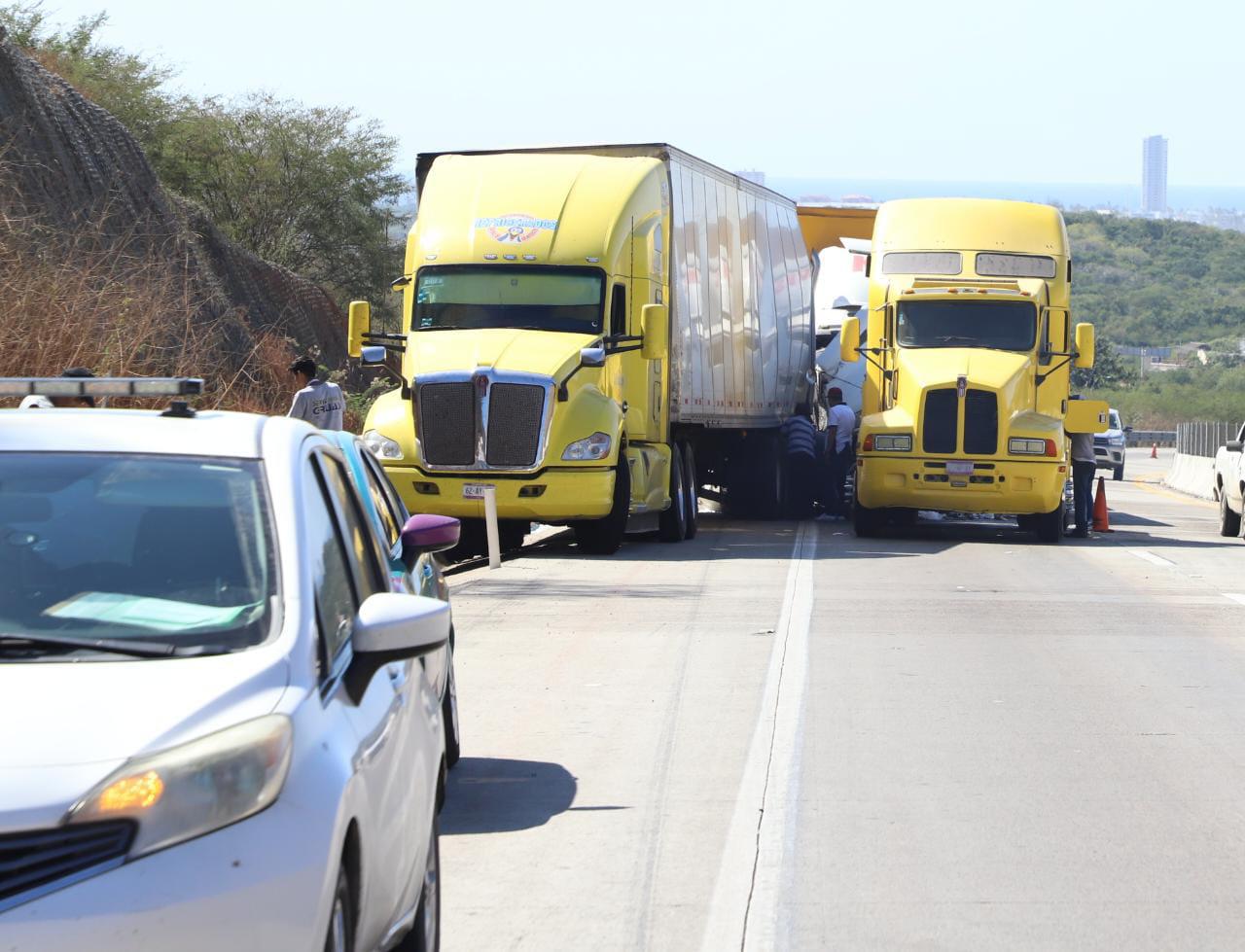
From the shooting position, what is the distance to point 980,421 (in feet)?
78.3

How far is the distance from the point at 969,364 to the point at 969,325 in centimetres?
90

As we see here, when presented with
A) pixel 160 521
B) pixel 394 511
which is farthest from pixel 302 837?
pixel 394 511

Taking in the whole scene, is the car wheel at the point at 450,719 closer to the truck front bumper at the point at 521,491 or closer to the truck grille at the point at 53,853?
the truck grille at the point at 53,853

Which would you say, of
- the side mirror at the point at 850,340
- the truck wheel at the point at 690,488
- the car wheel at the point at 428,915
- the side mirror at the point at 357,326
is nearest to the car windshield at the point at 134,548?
the car wheel at the point at 428,915

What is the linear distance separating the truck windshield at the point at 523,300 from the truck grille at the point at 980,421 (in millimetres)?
5666

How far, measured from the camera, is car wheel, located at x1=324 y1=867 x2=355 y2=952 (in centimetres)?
399

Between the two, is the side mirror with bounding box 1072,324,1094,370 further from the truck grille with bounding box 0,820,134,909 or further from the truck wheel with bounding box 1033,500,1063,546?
the truck grille with bounding box 0,820,134,909

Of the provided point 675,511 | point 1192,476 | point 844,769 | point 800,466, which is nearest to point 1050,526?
point 675,511

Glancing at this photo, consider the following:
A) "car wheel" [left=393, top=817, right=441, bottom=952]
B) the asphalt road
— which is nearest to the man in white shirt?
the asphalt road

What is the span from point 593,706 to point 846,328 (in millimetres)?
15545

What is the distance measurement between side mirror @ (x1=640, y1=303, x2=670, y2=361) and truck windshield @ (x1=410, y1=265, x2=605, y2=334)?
1.71ft

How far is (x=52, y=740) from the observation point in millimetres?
3777

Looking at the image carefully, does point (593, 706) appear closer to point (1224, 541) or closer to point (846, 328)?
point (846, 328)

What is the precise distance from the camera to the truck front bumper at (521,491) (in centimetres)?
1969
